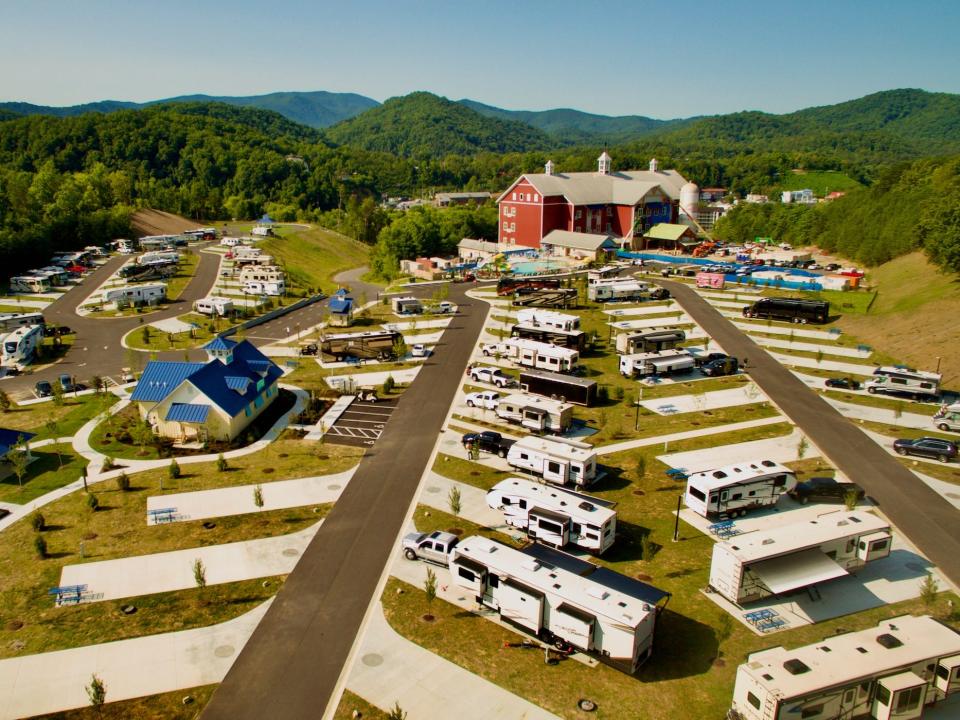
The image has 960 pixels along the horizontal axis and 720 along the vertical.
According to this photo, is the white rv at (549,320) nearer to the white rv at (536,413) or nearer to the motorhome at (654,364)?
the motorhome at (654,364)

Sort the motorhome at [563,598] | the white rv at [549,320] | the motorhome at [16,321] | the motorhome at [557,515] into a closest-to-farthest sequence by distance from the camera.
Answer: the motorhome at [563,598] < the motorhome at [557,515] < the white rv at [549,320] < the motorhome at [16,321]

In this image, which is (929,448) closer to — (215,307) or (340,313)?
(340,313)

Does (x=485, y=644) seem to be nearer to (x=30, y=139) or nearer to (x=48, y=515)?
(x=48, y=515)

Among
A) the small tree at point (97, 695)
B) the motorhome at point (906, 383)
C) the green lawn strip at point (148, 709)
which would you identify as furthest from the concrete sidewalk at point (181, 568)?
the motorhome at point (906, 383)

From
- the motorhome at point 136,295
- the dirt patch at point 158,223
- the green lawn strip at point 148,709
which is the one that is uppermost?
the dirt patch at point 158,223

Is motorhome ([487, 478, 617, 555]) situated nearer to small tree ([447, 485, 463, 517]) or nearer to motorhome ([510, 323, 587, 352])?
small tree ([447, 485, 463, 517])

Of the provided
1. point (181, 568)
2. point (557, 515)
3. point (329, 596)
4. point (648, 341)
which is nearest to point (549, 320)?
point (648, 341)

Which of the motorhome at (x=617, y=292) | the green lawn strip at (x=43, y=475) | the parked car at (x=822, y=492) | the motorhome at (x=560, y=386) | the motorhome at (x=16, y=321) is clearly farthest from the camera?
the motorhome at (x=617, y=292)
